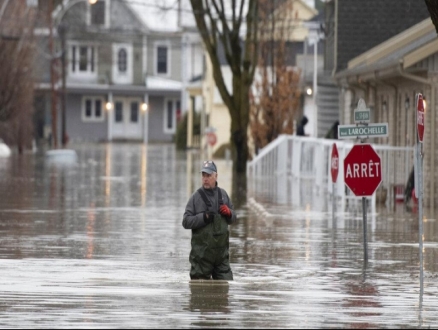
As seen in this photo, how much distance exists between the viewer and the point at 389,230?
2244cm

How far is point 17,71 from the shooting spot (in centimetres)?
6556

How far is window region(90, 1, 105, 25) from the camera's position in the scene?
3728 inches

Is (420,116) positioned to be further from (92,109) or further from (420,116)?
(92,109)

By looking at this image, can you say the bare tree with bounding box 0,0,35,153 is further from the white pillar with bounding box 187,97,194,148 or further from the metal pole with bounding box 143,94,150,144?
the metal pole with bounding box 143,94,150,144

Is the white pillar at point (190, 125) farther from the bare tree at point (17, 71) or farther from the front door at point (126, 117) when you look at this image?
the front door at point (126, 117)

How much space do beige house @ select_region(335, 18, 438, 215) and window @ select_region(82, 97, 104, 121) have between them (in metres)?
59.1

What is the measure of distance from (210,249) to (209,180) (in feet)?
2.38

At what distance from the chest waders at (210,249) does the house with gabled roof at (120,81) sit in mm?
79064

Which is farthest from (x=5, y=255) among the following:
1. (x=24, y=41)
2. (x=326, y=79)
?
(x=24, y=41)

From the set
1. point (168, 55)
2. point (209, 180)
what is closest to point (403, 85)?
point (209, 180)

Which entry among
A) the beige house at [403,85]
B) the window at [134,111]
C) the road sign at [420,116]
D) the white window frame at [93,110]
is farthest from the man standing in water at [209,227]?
the window at [134,111]

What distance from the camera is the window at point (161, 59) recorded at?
98.1 metres

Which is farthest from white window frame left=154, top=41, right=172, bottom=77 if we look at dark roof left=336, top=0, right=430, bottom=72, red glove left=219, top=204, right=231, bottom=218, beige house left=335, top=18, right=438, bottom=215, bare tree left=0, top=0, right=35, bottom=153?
red glove left=219, top=204, right=231, bottom=218

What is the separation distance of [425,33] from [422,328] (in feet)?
70.1
